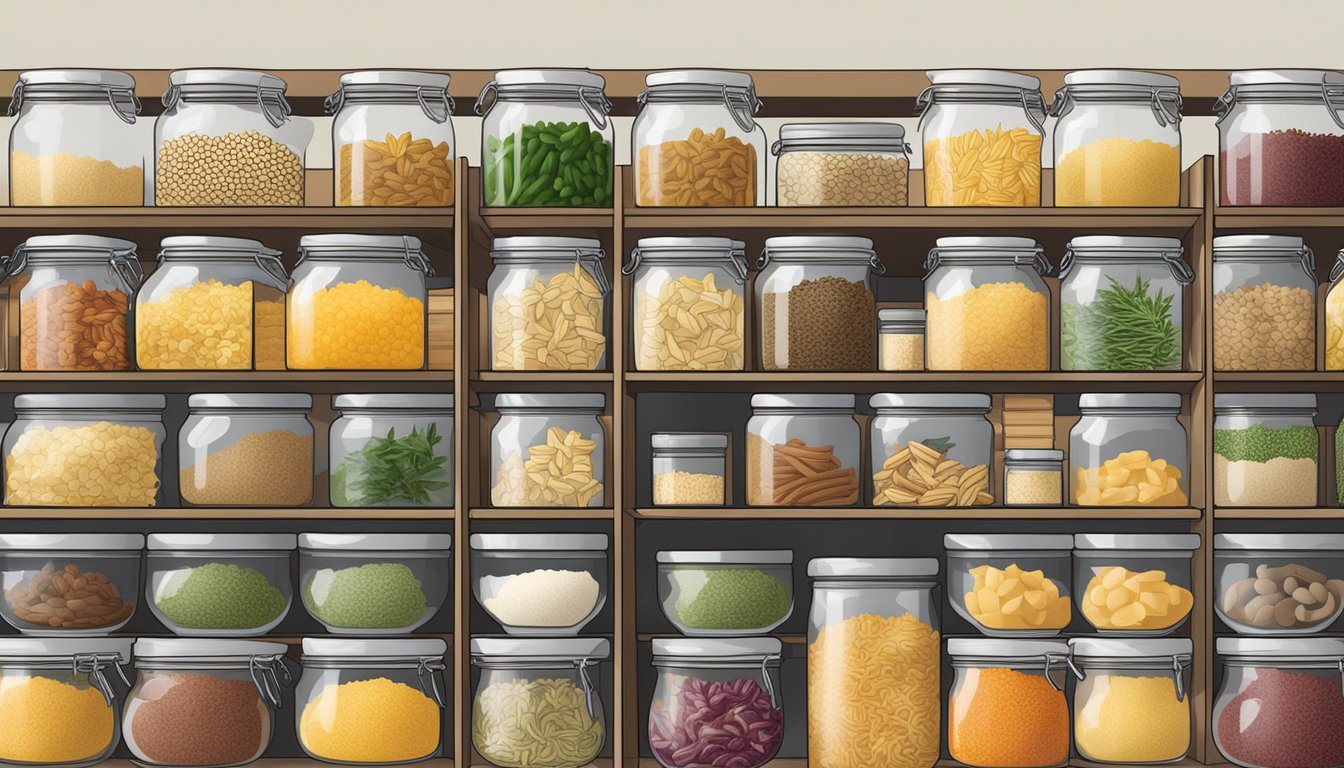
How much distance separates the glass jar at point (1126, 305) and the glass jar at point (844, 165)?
0.33 m

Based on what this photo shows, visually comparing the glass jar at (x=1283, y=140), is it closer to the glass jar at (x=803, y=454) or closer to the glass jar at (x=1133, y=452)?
the glass jar at (x=1133, y=452)

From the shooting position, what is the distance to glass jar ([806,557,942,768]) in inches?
83.4

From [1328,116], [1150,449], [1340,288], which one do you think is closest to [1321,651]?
[1150,449]

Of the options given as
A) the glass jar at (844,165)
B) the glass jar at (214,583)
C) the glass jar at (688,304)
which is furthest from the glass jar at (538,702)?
the glass jar at (844,165)

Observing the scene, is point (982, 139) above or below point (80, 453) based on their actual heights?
above

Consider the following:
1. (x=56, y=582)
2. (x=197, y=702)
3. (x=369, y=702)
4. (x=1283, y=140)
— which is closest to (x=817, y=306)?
(x=1283, y=140)

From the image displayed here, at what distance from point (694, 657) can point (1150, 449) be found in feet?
2.77

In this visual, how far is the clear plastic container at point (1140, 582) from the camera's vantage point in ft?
7.07

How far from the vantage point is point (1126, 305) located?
2145 mm

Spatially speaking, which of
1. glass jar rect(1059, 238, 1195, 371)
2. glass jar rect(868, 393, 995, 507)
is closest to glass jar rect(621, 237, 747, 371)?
glass jar rect(868, 393, 995, 507)

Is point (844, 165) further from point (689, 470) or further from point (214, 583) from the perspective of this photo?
point (214, 583)

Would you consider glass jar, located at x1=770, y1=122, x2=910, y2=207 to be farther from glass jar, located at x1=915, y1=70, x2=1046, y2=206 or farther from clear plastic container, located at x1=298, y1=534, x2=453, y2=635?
clear plastic container, located at x1=298, y1=534, x2=453, y2=635

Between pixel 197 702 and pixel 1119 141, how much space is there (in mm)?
1807

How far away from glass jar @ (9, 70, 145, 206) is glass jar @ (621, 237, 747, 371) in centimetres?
90
